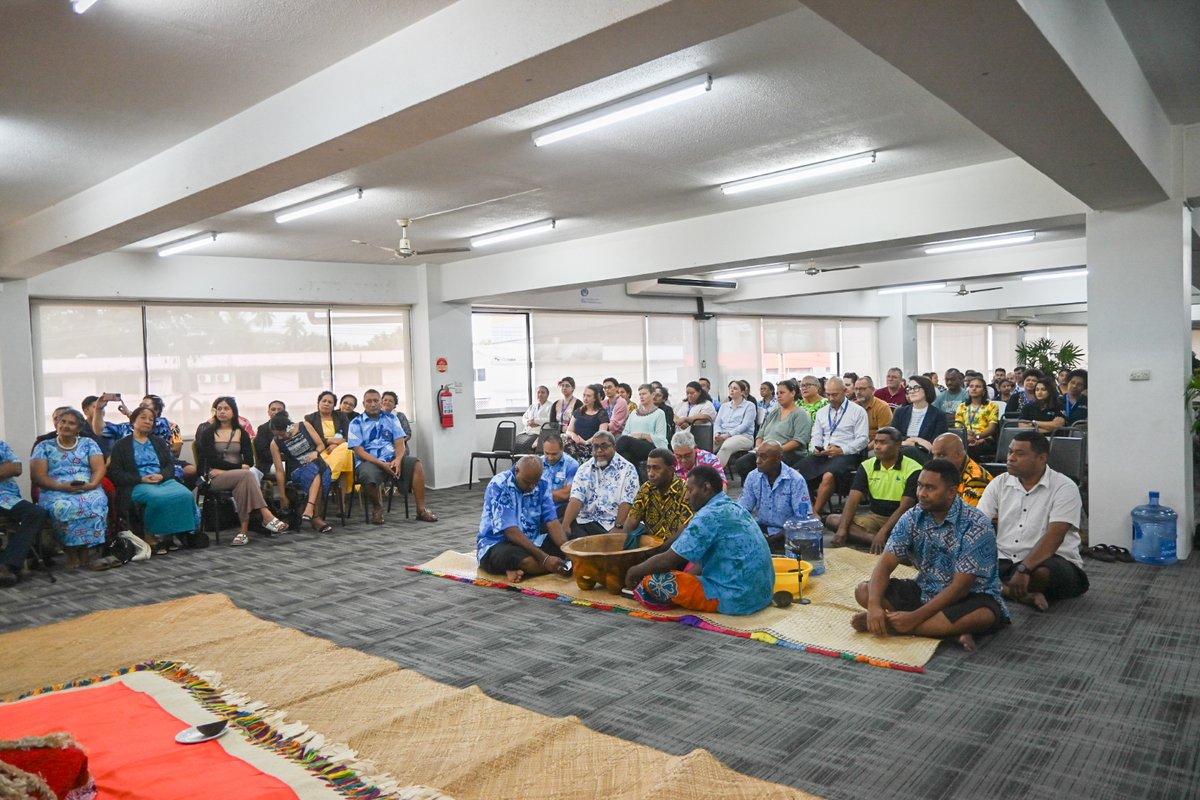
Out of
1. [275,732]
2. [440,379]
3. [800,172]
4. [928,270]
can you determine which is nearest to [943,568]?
[275,732]

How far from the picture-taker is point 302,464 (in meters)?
8.28

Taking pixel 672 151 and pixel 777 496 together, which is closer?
pixel 672 151

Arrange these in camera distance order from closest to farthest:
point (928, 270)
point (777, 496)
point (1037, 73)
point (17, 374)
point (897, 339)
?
point (1037, 73) → point (777, 496) → point (17, 374) → point (928, 270) → point (897, 339)

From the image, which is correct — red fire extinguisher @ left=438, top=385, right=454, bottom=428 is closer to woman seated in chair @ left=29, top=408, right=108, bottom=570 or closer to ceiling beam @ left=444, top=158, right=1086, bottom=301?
ceiling beam @ left=444, top=158, right=1086, bottom=301

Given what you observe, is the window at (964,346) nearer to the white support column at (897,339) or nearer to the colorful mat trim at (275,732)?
the white support column at (897,339)

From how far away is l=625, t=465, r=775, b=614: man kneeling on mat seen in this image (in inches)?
178

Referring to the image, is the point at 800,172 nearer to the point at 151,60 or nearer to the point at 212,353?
the point at 151,60

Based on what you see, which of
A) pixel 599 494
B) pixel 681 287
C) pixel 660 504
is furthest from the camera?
pixel 681 287

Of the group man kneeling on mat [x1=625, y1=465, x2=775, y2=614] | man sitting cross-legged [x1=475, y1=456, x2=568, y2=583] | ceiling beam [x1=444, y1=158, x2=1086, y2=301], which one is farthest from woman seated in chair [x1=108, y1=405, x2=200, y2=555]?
man kneeling on mat [x1=625, y1=465, x2=775, y2=614]

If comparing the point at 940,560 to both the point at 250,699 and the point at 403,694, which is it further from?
the point at 250,699

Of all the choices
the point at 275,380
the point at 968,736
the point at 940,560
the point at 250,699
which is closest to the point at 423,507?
the point at 275,380

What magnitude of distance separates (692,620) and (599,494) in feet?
5.45

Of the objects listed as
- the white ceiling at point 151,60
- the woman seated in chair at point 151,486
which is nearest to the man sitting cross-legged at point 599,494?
the white ceiling at point 151,60

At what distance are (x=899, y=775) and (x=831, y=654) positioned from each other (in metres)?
1.17
